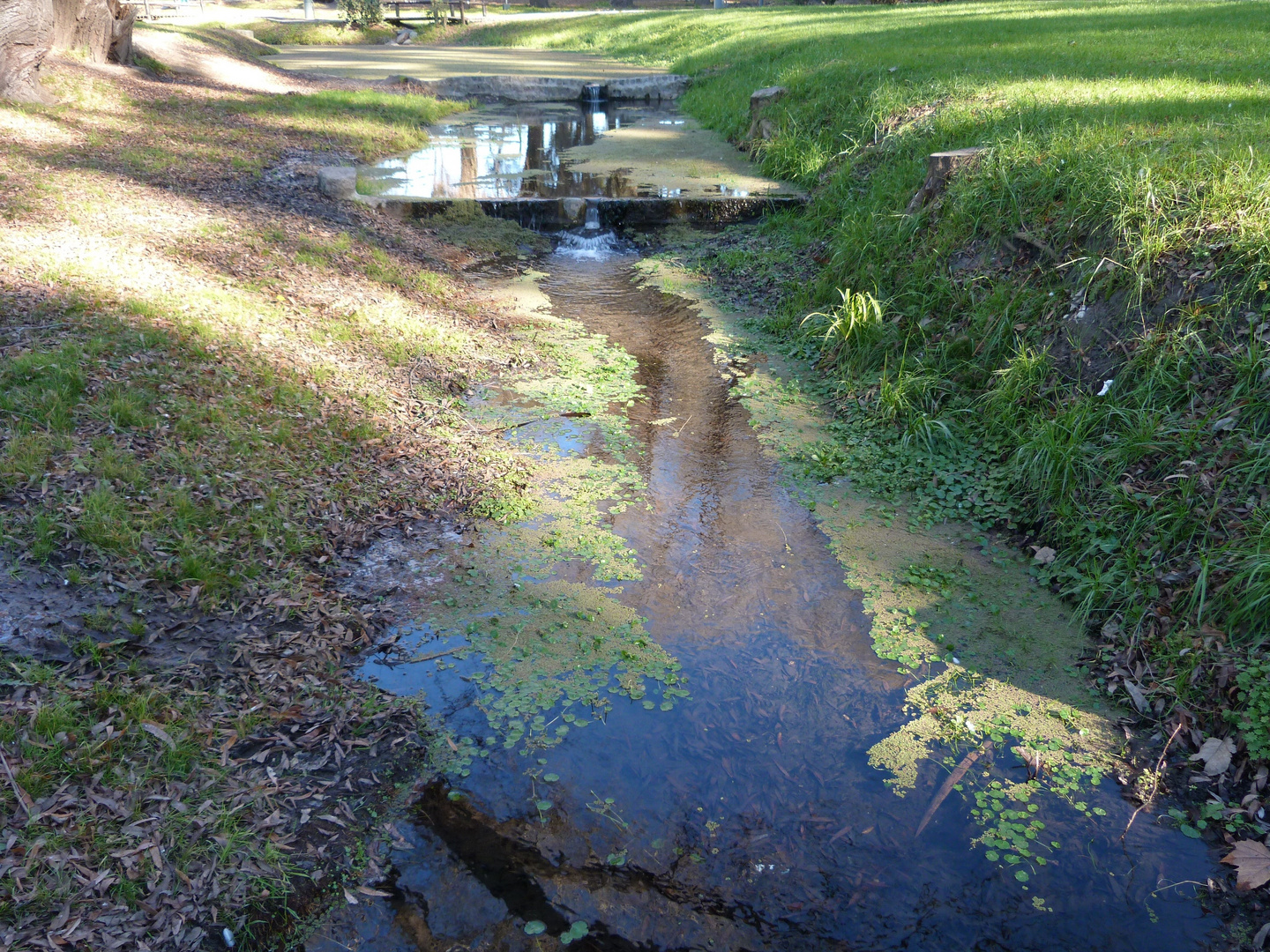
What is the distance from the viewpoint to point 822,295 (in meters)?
7.05

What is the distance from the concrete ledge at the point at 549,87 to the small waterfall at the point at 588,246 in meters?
8.33

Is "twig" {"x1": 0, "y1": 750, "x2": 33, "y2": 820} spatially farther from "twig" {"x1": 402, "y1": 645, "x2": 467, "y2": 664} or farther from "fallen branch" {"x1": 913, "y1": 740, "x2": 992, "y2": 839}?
"fallen branch" {"x1": 913, "y1": 740, "x2": 992, "y2": 839}

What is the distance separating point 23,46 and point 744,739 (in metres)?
10.2

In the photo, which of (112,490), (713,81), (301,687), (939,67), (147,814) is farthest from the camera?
(713,81)

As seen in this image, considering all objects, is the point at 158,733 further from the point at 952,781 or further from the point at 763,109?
the point at 763,109

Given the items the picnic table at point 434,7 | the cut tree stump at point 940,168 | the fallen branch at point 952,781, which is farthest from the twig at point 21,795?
the picnic table at point 434,7

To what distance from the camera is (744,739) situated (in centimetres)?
320

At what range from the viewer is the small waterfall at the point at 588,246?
889cm

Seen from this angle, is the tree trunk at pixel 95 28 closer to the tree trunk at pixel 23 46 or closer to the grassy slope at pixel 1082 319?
the tree trunk at pixel 23 46

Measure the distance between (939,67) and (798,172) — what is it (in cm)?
194

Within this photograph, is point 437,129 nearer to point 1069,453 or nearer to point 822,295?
point 822,295

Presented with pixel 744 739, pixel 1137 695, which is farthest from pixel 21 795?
pixel 1137 695

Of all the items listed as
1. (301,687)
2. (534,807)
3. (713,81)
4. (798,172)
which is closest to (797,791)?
(534,807)

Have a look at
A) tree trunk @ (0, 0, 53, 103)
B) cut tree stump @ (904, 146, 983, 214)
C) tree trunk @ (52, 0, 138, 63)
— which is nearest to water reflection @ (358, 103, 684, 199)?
tree trunk @ (0, 0, 53, 103)
